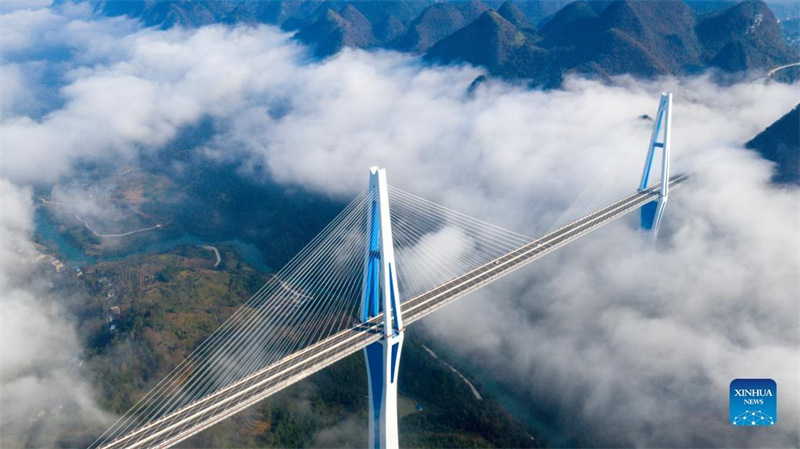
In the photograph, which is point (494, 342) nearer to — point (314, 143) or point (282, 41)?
point (314, 143)

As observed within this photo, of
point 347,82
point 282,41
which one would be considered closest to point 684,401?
point 347,82

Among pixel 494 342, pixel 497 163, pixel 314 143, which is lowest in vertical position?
pixel 494 342

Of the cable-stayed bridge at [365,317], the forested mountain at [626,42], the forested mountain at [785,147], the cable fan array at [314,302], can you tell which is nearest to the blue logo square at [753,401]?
the cable-stayed bridge at [365,317]

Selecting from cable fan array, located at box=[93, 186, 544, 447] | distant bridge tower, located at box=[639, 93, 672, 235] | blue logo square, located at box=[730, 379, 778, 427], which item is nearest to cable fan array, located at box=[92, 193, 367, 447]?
cable fan array, located at box=[93, 186, 544, 447]

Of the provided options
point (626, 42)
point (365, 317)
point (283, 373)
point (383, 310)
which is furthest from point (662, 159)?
point (626, 42)

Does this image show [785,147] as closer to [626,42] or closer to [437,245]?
[437,245]

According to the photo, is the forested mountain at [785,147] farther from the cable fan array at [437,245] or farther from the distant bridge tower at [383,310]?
the distant bridge tower at [383,310]

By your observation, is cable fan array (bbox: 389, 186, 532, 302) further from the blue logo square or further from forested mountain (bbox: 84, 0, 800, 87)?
forested mountain (bbox: 84, 0, 800, 87)
